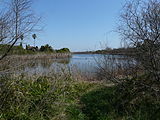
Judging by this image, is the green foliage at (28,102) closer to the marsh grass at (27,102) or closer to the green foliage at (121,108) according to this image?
the marsh grass at (27,102)

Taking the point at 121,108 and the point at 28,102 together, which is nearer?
the point at 28,102

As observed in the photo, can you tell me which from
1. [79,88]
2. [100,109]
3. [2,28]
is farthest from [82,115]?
[79,88]

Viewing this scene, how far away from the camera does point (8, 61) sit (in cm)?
460

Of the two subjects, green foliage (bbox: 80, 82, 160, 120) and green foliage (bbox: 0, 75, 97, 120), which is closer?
green foliage (bbox: 0, 75, 97, 120)

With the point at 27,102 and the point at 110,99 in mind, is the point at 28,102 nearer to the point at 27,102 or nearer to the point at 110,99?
the point at 27,102

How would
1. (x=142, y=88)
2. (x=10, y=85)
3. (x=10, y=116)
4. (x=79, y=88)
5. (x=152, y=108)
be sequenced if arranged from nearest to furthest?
(x=10, y=116) < (x=10, y=85) < (x=152, y=108) < (x=142, y=88) < (x=79, y=88)

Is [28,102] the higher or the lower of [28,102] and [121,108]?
the higher

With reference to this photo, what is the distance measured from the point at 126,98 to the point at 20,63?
2739mm

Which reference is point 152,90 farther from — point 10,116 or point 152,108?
point 10,116

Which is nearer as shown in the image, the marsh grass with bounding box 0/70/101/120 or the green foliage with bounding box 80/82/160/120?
the marsh grass with bounding box 0/70/101/120

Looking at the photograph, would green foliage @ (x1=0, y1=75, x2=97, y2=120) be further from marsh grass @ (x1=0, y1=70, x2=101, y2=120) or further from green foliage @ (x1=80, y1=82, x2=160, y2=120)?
green foliage @ (x1=80, y1=82, x2=160, y2=120)

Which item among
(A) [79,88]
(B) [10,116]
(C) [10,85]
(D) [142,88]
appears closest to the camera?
(B) [10,116]

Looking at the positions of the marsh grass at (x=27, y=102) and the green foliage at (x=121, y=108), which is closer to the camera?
the marsh grass at (x=27, y=102)

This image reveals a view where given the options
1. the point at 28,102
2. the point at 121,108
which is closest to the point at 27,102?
the point at 28,102
